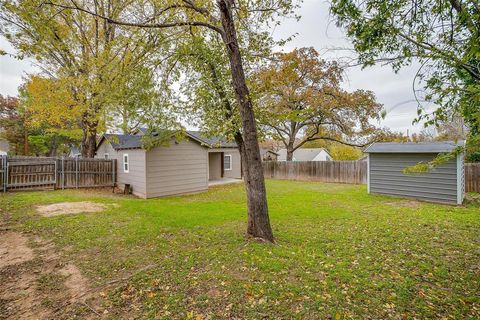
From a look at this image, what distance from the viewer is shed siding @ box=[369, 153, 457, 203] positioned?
9.09 m

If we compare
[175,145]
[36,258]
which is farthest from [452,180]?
[36,258]

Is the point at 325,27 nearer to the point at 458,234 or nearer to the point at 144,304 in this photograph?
the point at 144,304

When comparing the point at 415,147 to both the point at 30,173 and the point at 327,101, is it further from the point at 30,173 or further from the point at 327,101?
the point at 30,173

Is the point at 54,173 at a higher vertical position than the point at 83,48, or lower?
lower

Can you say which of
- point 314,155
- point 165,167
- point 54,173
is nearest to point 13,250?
point 165,167

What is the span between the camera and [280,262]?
13.5 ft

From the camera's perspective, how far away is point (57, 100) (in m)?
12.6

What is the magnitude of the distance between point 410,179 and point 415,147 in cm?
139

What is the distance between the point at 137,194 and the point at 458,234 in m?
11.9

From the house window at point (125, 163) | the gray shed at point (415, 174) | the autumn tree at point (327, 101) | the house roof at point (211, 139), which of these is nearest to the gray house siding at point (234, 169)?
the house roof at point (211, 139)

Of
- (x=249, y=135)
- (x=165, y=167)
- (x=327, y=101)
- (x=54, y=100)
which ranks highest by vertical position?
(x=327, y=101)

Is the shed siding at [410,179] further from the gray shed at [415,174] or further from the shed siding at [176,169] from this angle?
the shed siding at [176,169]

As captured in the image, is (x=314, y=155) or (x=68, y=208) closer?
(x=68, y=208)

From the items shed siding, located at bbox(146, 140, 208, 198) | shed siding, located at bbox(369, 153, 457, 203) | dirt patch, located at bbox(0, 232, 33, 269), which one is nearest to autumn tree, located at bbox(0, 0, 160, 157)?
shed siding, located at bbox(146, 140, 208, 198)
